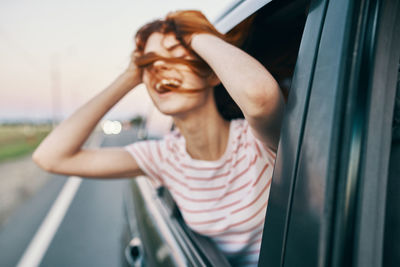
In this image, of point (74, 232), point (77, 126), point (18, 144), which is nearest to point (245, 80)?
point (77, 126)

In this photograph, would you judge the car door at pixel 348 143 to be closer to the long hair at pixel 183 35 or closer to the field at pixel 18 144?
the long hair at pixel 183 35

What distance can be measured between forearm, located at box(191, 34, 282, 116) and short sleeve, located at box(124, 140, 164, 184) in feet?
2.44

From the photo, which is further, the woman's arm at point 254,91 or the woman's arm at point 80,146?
the woman's arm at point 80,146

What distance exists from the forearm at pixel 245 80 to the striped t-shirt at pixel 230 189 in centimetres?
41

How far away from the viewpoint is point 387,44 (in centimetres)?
64

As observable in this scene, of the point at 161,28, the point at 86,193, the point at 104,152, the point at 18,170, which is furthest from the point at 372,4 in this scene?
the point at 18,170

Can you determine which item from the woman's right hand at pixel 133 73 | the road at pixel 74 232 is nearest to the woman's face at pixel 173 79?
the woman's right hand at pixel 133 73

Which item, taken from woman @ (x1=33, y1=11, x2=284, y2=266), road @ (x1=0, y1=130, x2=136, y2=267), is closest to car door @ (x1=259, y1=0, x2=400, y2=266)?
woman @ (x1=33, y1=11, x2=284, y2=266)

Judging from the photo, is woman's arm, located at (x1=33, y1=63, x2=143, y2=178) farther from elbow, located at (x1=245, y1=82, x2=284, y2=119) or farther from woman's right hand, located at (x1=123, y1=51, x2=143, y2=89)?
elbow, located at (x1=245, y1=82, x2=284, y2=119)

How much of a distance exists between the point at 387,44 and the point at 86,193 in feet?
22.9

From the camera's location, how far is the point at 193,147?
1.55m

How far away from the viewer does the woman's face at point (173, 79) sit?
4.27ft

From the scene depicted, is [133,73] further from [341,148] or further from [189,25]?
[341,148]

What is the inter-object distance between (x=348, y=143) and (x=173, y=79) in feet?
2.65
